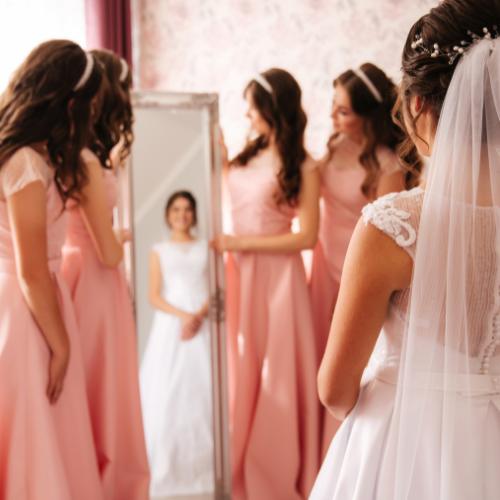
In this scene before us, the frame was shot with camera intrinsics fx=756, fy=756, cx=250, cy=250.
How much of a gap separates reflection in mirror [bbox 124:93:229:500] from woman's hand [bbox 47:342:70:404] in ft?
2.21

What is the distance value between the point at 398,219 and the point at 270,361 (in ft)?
5.28

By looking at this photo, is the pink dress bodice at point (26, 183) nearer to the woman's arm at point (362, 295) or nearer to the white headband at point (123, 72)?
the white headband at point (123, 72)

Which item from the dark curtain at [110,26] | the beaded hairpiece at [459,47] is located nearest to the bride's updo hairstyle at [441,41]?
the beaded hairpiece at [459,47]

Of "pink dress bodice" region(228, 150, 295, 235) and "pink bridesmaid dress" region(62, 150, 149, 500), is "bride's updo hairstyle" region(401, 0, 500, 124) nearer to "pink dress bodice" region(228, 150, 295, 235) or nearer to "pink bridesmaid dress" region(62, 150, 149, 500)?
Result: "pink bridesmaid dress" region(62, 150, 149, 500)

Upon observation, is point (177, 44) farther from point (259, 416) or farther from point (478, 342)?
point (478, 342)

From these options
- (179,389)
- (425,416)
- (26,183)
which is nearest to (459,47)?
(425,416)

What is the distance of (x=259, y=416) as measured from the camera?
107 inches

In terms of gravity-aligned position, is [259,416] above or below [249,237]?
below

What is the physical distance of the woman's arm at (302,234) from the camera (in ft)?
8.71

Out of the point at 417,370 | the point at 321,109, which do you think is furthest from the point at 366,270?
the point at 321,109

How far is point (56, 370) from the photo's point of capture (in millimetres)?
2006

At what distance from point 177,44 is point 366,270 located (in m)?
2.65

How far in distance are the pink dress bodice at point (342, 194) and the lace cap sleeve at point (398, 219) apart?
1.48m

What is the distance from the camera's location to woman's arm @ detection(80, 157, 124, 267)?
87.0 inches
